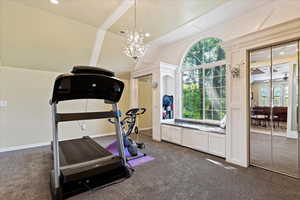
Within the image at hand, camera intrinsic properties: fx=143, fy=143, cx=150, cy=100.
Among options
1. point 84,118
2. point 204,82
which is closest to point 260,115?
point 204,82

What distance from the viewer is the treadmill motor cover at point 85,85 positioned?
60.5 inches

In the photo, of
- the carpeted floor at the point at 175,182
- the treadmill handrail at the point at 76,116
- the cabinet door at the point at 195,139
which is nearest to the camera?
the treadmill handrail at the point at 76,116

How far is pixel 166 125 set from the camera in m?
4.53

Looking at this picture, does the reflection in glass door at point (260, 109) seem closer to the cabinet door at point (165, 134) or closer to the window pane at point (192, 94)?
the window pane at point (192, 94)

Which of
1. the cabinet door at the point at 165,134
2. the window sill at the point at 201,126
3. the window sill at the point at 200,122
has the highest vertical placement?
the window sill at the point at 200,122

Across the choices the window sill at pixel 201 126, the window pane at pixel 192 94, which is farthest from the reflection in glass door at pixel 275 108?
the window pane at pixel 192 94

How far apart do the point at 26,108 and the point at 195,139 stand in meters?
4.79

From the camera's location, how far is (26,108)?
13.4ft

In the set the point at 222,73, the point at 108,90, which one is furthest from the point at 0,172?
the point at 222,73

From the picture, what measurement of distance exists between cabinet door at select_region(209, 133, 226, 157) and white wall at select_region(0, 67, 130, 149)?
14.0 ft

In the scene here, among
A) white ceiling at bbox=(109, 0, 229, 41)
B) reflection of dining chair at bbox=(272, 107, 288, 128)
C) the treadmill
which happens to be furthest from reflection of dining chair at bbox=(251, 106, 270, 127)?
the treadmill

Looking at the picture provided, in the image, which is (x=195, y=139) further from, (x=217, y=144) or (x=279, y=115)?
(x=279, y=115)

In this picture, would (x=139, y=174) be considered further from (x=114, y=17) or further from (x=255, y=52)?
(x=114, y=17)

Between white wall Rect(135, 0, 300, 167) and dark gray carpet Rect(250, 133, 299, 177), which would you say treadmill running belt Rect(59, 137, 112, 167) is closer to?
white wall Rect(135, 0, 300, 167)
